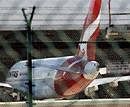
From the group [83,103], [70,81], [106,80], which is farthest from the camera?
[106,80]

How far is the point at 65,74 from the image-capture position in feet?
15.2

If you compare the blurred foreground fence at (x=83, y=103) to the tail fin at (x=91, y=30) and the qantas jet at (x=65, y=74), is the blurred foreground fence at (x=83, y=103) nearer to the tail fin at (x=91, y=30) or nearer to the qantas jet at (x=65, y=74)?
the qantas jet at (x=65, y=74)

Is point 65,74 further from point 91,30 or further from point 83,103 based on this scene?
point 83,103

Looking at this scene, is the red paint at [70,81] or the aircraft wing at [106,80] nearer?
the red paint at [70,81]

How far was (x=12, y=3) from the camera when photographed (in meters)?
9.00

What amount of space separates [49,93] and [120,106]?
3.78 feet

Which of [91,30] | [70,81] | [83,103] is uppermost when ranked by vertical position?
[91,30]

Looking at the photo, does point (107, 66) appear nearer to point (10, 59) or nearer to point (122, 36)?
point (10, 59)

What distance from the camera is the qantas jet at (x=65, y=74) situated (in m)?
3.95

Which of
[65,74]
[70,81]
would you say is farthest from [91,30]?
[65,74]

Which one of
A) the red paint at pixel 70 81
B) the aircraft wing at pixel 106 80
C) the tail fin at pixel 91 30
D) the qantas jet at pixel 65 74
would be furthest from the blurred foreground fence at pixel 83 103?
the aircraft wing at pixel 106 80

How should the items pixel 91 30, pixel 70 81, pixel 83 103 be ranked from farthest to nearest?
1. pixel 91 30
2. pixel 70 81
3. pixel 83 103

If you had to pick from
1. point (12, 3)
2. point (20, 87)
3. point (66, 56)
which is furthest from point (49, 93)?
point (12, 3)

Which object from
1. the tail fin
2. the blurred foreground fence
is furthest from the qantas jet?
the blurred foreground fence
